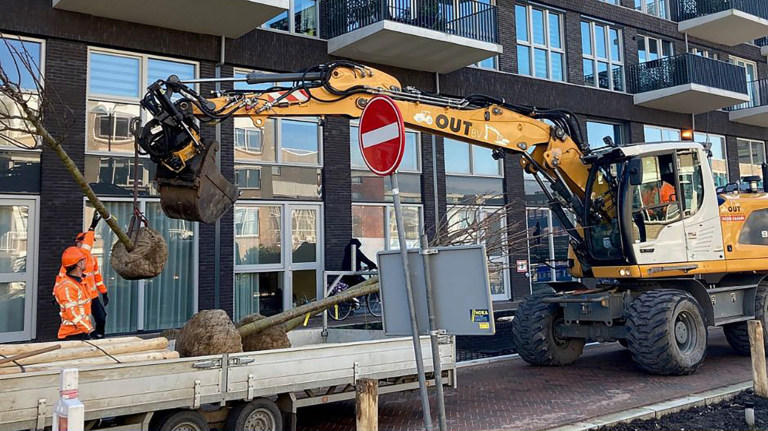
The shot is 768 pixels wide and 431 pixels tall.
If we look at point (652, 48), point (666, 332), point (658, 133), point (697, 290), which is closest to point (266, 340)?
point (666, 332)

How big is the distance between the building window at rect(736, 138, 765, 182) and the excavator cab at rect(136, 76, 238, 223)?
23672mm

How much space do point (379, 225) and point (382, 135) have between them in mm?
11584

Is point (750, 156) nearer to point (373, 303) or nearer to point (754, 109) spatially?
point (754, 109)

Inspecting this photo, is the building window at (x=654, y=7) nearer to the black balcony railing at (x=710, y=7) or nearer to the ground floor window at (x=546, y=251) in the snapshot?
the black balcony railing at (x=710, y=7)

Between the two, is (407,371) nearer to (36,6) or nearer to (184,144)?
(184,144)

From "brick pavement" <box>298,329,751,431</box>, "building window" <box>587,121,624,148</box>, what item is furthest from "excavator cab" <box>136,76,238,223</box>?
"building window" <box>587,121,624,148</box>

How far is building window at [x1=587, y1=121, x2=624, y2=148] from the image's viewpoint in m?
20.6

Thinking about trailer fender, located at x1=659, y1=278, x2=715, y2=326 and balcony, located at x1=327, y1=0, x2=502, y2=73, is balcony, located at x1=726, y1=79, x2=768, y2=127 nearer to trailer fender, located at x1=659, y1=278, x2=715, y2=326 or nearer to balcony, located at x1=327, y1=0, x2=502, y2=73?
balcony, located at x1=327, y1=0, x2=502, y2=73

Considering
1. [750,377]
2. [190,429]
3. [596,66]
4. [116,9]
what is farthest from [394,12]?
[190,429]

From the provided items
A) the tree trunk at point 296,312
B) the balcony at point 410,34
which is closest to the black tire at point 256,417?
the tree trunk at point 296,312

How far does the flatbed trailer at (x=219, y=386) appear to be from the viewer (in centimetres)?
498

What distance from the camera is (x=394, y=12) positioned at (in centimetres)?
1499

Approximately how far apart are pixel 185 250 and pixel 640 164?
8694mm

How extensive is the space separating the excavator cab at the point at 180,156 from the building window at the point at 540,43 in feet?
46.0
